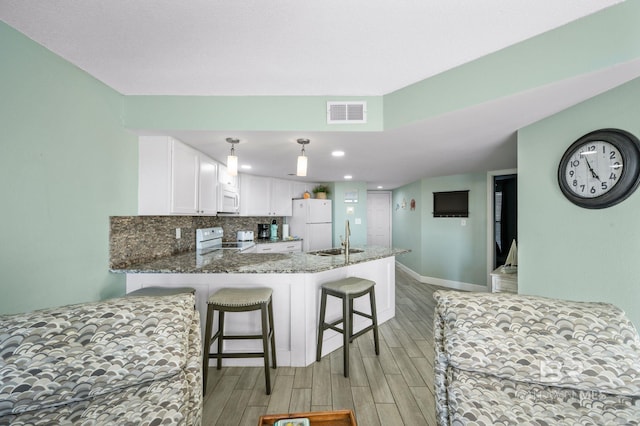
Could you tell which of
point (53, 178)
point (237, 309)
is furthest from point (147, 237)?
point (237, 309)

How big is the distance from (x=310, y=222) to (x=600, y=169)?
426cm

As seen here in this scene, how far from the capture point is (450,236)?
467 centimetres

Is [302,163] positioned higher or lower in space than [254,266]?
higher

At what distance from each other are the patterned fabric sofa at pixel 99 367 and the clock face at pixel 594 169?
8.81 ft

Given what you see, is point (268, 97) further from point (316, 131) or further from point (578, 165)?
point (578, 165)

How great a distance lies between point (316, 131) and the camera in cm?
221

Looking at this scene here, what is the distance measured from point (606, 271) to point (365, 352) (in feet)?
6.38

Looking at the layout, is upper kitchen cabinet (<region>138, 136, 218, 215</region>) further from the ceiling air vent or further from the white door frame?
the white door frame

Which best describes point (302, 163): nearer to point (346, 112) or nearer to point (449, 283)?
point (346, 112)

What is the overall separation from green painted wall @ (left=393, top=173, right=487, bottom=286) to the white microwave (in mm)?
3680

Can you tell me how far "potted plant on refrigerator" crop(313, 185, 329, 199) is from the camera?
5.52m

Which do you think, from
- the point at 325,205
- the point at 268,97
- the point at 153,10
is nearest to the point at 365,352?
the point at 268,97

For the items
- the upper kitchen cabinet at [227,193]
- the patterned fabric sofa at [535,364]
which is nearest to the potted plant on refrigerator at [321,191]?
the upper kitchen cabinet at [227,193]

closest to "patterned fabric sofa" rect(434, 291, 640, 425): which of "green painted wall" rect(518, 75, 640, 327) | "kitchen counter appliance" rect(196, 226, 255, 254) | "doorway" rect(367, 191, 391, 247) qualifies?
"green painted wall" rect(518, 75, 640, 327)
